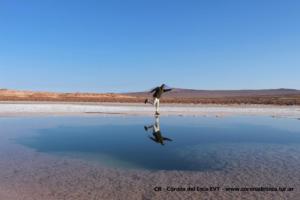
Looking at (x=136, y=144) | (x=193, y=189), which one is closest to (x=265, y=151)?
(x=136, y=144)

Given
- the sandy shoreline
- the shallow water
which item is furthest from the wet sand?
the sandy shoreline

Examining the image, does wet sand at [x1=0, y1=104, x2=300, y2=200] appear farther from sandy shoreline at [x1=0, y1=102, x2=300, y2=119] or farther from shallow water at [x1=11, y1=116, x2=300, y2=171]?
sandy shoreline at [x1=0, y1=102, x2=300, y2=119]

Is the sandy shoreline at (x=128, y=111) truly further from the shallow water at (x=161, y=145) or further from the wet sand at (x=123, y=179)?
the wet sand at (x=123, y=179)

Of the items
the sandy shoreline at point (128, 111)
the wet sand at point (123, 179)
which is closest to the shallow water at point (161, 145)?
the wet sand at point (123, 179)

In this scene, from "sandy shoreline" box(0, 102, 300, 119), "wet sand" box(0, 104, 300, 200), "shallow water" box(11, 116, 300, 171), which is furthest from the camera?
"sandy shoreline" box(0, 102, 300, 119)

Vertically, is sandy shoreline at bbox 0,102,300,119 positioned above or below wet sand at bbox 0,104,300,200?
above

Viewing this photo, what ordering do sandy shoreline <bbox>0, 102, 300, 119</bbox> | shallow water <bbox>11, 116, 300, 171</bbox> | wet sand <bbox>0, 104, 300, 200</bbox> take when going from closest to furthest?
1. wet sand <bbox>0, 104, 300, 200</bbox>
2. shallow water <bbox>11, 116, 300, 171</bbox>
3. sandy shoreline <bbox>0, 102, 300, 119</bbox>

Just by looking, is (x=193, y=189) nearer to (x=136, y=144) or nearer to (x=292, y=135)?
(x=136, y=144)

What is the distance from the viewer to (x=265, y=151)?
10.9 metres

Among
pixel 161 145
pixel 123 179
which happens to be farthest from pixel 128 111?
pixel 123 179

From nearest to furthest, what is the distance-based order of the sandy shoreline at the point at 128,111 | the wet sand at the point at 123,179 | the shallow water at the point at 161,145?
the wet sand at the point at 123,179 < the shallow water at the point at 161,145 < the sandy shoreline at the point at 128,111

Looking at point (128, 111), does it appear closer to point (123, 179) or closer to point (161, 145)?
point (161, 145)

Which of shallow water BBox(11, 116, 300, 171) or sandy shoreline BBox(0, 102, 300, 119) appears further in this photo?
sandy shoreline BBox(0, 102, 300, 119)

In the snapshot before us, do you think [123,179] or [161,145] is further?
[161,145]
